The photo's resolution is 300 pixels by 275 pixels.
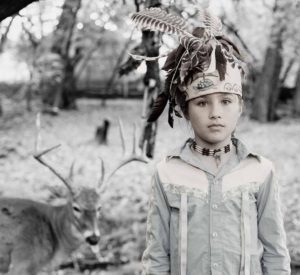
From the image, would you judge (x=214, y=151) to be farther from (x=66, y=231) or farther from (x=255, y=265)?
(x=66, y=231)

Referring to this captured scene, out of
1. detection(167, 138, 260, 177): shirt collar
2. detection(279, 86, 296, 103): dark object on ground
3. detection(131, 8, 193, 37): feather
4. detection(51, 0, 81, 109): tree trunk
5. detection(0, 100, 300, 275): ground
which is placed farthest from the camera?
detection(279, 86, 296, 103): dark object on ground

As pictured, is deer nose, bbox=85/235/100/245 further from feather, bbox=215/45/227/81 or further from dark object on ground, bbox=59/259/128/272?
feather, bbox=215/45/227/81

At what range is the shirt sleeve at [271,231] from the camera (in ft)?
7.69

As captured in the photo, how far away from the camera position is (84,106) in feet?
70.4

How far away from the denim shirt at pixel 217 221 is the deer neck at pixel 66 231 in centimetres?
331

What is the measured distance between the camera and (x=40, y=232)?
219 inches

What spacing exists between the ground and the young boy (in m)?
0.31

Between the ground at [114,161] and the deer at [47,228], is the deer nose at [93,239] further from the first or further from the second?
the ground at [114,161]

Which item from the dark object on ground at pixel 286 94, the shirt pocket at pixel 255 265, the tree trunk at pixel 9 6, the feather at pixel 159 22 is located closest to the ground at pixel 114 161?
the feather at pixel 159 22

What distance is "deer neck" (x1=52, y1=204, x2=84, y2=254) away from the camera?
Result: 18.5ft

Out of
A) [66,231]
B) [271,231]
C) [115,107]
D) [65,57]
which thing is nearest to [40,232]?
[66,231]

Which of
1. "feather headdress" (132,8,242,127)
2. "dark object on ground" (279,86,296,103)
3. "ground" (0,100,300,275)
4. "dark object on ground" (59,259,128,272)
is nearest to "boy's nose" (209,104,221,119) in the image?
"feather headdress" (132,8,242,127)

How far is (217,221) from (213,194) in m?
0.12

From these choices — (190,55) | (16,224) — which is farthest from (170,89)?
(16,224)
